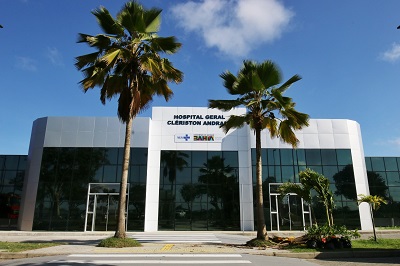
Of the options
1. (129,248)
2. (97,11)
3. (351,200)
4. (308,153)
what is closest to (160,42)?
(97,11)

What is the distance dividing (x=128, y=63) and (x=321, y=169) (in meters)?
19.1

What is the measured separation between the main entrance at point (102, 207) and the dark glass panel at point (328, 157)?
16915 mm

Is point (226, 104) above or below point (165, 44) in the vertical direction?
below

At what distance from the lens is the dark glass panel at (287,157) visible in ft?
86.9

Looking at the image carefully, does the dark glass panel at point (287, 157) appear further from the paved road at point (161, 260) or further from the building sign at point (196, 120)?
the paved road at point (161, 260)

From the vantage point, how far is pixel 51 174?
25.2 m

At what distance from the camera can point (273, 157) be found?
87.2ft

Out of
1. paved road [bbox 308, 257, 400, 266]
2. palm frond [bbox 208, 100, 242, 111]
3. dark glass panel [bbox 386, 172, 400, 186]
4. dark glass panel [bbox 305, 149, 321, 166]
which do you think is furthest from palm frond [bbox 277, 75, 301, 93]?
dark glass panel [bbox 386, 172, 400, 186]

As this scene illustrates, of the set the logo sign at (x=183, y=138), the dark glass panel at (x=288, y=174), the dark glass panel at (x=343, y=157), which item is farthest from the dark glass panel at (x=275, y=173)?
the logo sign at (x=183, y=138)

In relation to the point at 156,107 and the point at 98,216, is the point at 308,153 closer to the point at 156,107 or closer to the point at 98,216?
the point at 156,107

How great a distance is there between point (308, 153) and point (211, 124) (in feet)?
28.8

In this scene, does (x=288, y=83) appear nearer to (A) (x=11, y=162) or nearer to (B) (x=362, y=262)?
(B) (x=362, y=262)

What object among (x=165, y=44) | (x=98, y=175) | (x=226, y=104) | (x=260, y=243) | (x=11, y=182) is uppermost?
(x=165, y=44)

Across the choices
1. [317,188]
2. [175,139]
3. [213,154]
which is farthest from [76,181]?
[317,188]
